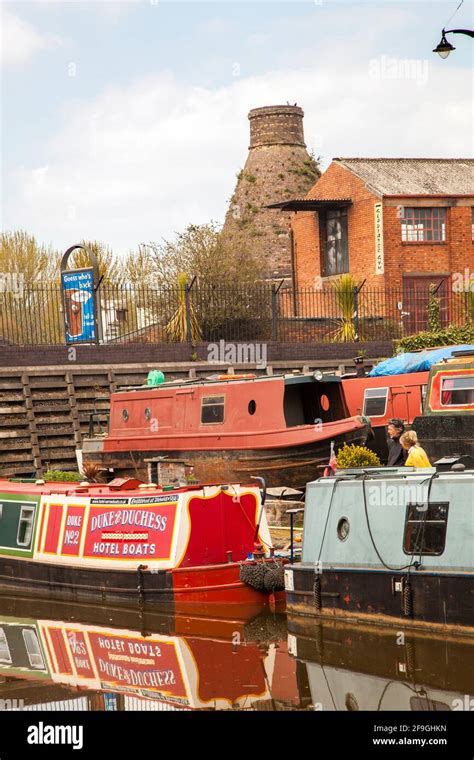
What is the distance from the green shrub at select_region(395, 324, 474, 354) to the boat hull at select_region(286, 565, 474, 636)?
15.0 m

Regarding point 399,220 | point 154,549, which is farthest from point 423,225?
point 154,549

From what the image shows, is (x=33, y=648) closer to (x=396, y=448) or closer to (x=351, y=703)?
(x=351, y=703)

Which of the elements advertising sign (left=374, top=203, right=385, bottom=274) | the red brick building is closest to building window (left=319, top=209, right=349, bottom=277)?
the red brick building

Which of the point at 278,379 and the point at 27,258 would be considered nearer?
the point at 278,379

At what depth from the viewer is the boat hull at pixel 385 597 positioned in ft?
41.2

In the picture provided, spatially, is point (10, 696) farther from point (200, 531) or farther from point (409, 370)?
point (409, 370)

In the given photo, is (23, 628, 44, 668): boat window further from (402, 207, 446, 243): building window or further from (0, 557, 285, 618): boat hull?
(402, 207, 446, 243): building window

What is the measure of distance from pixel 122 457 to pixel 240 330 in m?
9.42

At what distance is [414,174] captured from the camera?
39969 mm

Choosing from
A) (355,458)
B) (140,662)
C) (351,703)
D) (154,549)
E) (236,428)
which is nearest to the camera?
(351,703)

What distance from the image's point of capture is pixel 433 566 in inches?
508

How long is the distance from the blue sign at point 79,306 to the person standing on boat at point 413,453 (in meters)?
13.1

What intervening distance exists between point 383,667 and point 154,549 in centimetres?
451

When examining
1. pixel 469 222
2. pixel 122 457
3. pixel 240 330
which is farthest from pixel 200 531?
pixel 469 222
